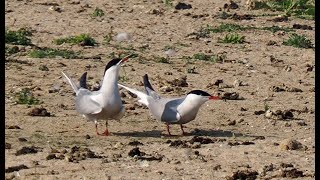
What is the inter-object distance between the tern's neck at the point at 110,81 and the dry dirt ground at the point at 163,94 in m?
0.44

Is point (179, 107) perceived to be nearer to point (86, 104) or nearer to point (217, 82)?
point (86, 104)

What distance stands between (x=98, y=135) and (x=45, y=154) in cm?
128

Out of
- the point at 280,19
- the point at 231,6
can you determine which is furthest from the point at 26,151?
the point at 231,6

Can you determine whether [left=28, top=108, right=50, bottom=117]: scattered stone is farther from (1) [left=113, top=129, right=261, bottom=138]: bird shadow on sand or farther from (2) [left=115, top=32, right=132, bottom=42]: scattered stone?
(2) [left=115, top=32, right=132, bottom=42]: scattered stone

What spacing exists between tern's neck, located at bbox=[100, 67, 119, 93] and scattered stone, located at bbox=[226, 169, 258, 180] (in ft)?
6.84

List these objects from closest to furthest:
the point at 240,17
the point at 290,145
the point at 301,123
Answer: the point at 290,145, the point at 301,123, the point at 240,17

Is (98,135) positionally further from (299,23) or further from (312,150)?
(299,23)

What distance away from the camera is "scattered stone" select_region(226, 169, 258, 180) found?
8.30 m

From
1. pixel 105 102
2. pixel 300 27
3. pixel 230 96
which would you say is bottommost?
pixel 300 27

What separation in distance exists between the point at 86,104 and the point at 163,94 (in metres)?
2.22

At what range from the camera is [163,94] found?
40.2ft

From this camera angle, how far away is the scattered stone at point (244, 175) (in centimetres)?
830

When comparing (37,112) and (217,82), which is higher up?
(37,112)
